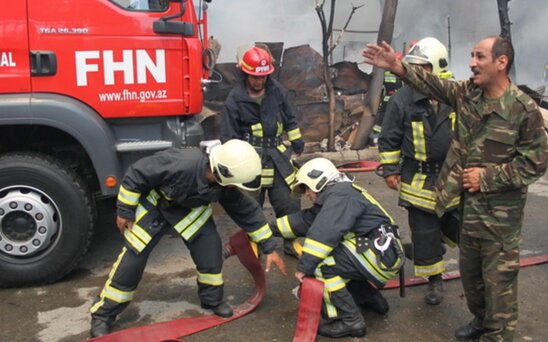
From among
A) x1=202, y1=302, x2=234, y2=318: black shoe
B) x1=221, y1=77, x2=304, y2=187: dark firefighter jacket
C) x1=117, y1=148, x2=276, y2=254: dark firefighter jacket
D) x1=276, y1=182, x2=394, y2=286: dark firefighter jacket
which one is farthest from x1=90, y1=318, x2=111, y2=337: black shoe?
x1=221, y1=77, x2=304, y2=187: dark firefighter jacket

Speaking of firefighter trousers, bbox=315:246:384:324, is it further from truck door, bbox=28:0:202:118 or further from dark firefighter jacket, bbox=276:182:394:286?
truck door, bbox=28:0:202:118

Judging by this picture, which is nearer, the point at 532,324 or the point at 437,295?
the point at 532,324

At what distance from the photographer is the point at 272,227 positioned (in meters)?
3.82

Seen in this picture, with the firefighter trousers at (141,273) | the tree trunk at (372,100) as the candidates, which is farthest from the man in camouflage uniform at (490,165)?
the tree trunk at (372,100)

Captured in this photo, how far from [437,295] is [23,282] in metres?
2.84

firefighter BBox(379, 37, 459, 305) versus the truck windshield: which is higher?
the truck windshield

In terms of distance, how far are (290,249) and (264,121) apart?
107 centimetres

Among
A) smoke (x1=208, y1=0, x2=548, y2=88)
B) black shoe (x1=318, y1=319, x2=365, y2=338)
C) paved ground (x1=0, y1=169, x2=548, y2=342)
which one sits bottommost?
paved ground (x1=0, y1=169, x2=548, y2=342)

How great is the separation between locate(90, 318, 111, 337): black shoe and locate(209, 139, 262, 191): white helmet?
109 cm

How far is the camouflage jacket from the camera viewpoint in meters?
2.90

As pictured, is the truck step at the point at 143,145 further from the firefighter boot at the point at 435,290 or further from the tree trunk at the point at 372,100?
the tree trunk at the point at 372,100

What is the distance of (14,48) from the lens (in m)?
3.89

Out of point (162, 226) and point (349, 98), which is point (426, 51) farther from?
point (349, 98)

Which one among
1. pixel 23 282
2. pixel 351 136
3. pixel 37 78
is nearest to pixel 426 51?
pixel 37 78
